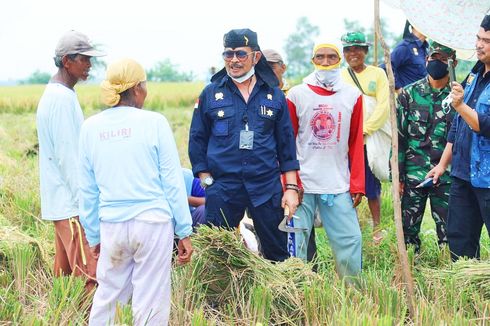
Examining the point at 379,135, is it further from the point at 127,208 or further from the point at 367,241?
the point at 127,208

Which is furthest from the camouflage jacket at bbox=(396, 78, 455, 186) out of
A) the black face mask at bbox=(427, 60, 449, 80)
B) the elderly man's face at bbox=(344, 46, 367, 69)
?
the elderly man's face at bbox=(344, 46, 367, 69)

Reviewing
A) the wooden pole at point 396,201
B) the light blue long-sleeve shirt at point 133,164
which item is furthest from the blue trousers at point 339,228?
the light blue long-sleeve shirt at point 133,164

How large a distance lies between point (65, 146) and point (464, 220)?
7.57 feet

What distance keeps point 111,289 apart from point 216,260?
67cm

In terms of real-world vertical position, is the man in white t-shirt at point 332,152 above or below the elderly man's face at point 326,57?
below

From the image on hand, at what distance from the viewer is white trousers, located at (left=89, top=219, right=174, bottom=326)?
3426 mm

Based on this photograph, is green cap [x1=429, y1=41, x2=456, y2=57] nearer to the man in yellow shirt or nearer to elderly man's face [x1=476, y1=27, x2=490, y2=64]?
the man in yellow shirt

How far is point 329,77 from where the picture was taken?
179 inches

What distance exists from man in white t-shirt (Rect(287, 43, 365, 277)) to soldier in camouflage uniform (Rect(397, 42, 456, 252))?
733 millimetres

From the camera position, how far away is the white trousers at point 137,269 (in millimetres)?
3426

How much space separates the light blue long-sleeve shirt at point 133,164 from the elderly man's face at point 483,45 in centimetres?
175

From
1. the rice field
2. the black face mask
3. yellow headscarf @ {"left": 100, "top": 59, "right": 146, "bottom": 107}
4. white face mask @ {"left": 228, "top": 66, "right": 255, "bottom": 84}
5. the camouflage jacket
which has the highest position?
yellow headscarf @ {"left": 100, "top": 59, "right": 146, "bottom": 107}

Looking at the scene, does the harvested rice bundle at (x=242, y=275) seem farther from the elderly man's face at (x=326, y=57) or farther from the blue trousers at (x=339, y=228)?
the elderly man's face at (x=326, y=57)

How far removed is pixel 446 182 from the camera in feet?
16.4
